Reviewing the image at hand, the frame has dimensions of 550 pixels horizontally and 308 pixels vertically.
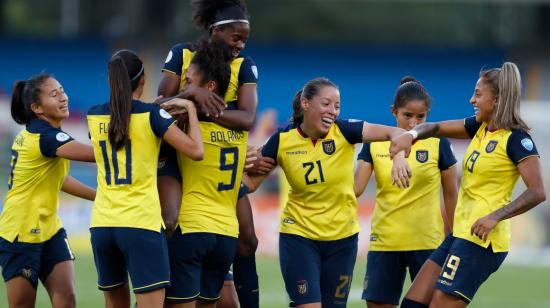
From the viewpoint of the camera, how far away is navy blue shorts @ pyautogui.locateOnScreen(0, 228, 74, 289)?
776cm

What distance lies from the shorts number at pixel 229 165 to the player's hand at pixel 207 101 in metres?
0.36

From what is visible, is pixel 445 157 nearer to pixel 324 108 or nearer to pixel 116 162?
pixel 324 108

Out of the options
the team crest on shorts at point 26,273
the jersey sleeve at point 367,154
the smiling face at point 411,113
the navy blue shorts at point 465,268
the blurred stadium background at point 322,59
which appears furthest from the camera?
the blurred stadium background at point 322,59

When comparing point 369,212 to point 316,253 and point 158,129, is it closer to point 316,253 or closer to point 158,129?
point 316,253

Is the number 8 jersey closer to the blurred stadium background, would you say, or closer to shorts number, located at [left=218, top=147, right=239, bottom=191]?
shorts number, located at [left=218, top=147, right=239, bottom=191]

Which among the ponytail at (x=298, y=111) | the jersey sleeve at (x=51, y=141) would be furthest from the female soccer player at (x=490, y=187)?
the jersey sleeve at (x=51, y=141)

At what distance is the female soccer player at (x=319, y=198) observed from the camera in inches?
299

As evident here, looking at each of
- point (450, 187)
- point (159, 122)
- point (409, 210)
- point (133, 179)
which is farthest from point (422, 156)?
point (133, 179)

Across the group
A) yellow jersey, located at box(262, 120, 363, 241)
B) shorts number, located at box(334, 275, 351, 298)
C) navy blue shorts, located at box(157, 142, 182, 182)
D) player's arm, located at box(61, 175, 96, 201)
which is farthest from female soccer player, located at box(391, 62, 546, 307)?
player's arm, located at box(61, 175, 96, 201)

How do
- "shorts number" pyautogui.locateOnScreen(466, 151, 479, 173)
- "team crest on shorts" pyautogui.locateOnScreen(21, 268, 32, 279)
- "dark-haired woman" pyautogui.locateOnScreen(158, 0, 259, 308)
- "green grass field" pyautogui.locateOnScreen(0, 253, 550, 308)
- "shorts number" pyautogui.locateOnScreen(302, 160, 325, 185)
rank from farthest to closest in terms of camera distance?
"green grass field" pyautogui.locateOnScreen(0, 253, 550, 308) → "team crest on shorts" pyautogui.locateOnScreen(21, 268, 32, 279) → "shorts number" pyautogui.locateOnScreen(302, 160, 325, 185) → "shorts number" pyautogui.locateOnScreen(466, 151, 479, 173) → "dark-haired woman" pyautogui.locateOnScreen(158, 0, 259, 308)

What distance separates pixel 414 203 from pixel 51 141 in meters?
3.05

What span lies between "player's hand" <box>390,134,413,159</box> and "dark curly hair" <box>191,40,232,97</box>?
4.34 feet

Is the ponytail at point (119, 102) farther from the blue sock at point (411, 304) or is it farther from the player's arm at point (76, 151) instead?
the blue sock at point (411, 304)

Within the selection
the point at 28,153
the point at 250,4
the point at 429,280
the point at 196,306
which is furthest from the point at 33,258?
the point at 250,4
